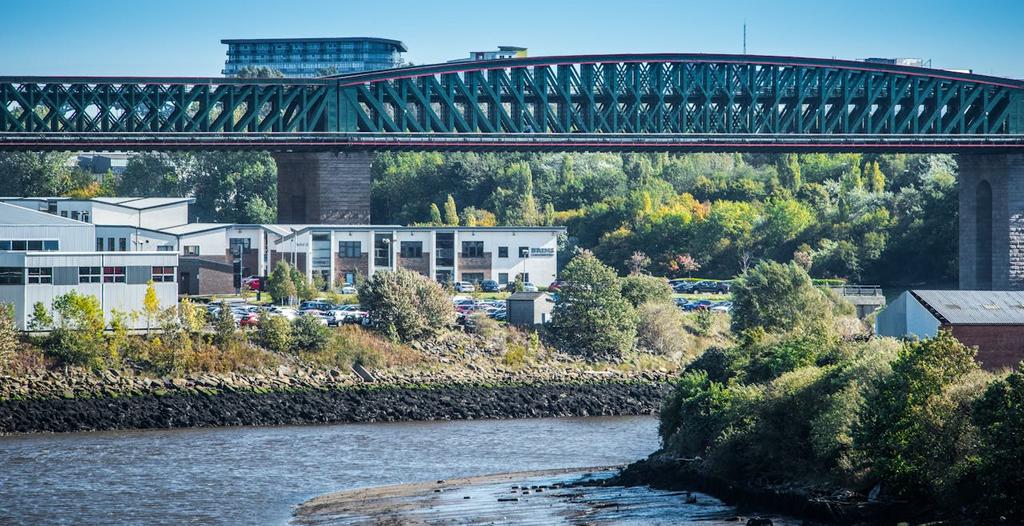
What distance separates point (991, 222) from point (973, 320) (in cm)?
4146

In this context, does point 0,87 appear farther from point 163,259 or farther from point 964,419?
point 964,419

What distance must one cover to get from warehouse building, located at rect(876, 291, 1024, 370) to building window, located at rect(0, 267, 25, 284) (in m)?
36.4

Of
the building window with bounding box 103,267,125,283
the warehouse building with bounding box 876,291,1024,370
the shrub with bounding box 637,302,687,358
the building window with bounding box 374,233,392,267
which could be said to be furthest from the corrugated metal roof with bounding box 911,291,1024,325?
the building window with bounding box 374,233,392,267

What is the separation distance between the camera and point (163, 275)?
79.9 meters

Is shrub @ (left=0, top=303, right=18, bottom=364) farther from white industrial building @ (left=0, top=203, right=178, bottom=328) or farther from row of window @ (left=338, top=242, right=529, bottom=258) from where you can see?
row of window @ (left=338, top=242, right=529, bottom=258)

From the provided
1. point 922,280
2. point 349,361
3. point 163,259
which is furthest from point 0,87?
point 922,280

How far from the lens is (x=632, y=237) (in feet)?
403

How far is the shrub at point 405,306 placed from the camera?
81812mm

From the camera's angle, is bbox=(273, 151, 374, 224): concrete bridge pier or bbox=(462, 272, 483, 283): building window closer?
bbox=(273, 151, 374, 224): concrete bridge pier

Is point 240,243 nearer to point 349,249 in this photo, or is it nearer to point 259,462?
point 349,249

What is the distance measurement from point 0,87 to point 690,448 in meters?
47.4

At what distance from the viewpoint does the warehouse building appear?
58.1 metres

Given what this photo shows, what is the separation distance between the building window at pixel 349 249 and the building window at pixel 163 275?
18155 mm

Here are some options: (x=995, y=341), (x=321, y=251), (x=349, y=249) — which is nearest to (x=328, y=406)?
(x=321, y=251)
